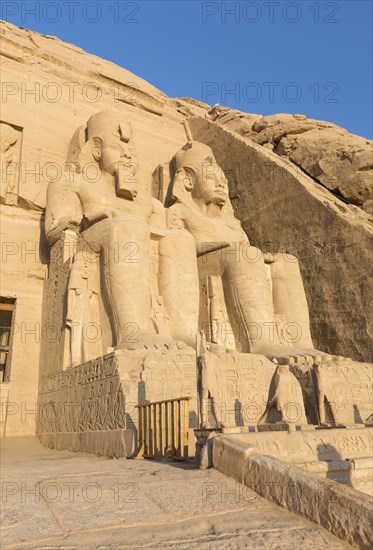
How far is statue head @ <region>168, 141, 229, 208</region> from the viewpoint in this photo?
6.87 metres

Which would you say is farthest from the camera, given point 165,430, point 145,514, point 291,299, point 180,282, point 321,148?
point 321,148

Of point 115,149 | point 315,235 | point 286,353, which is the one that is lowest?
point 286,353

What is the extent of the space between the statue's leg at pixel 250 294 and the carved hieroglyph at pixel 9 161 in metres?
2.80

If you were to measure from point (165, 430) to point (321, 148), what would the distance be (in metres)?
5.70

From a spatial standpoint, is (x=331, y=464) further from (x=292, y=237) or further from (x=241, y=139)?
(x=241, y=139)

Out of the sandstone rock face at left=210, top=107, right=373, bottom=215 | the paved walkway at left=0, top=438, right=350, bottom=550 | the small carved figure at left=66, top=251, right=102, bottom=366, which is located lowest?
the paved walkway at left=0, top=438, right=350, bottom=550

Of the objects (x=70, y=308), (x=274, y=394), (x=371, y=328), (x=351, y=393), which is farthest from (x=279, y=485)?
(x=371, y=328)

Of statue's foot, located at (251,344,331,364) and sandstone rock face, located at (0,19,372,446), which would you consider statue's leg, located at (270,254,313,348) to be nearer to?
sandstone rock face, located at (0,19,372,446)

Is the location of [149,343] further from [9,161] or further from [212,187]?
[9,161]

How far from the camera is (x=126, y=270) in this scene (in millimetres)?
4996

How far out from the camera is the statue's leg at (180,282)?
5397 millimetres

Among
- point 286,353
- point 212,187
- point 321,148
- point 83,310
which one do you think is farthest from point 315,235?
point 83,310

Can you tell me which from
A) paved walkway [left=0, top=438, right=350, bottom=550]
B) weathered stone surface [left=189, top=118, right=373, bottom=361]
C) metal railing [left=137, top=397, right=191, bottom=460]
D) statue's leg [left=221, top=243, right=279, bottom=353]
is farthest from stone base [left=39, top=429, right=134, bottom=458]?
weathered stone surface [left=189, top=118, right=373, bottom=361]

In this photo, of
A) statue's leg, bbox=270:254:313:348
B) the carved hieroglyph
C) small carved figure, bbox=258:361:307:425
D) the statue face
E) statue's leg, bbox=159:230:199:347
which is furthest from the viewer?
the statue face
